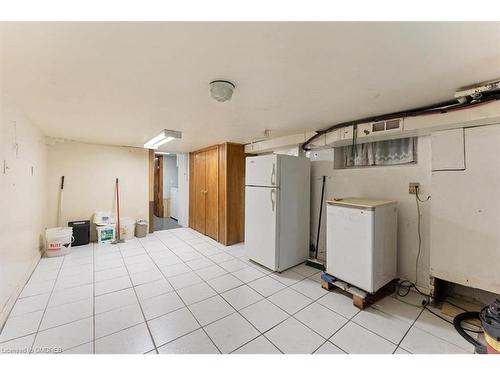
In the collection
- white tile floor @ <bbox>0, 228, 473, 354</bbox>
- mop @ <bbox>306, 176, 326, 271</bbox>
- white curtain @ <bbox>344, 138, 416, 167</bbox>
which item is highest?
white curtain @ <bbox>344, 138, 416, 167</bbox>

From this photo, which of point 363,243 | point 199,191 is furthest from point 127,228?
point 363,243

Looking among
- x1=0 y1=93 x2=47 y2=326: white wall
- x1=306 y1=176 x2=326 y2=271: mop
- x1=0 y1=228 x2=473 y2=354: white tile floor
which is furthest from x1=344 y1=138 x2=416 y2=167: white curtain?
x1=0 y1=93 x2=47 y2=326: white wall

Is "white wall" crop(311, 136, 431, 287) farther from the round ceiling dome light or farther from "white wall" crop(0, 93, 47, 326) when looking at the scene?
"white wall" crop(0, 93, 47, 326)

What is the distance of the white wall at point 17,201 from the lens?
1.86 metres

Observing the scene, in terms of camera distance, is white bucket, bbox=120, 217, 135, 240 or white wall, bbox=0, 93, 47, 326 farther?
white bucket, bbox=120, 217, 135, 240

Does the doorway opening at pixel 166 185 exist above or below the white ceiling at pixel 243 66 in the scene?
below

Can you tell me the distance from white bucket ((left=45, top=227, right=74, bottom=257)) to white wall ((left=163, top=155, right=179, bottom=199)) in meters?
3.72

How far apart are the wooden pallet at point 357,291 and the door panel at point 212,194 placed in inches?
97.4

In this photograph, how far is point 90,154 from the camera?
14.1 feet

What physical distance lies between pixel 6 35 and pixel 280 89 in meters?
1.68

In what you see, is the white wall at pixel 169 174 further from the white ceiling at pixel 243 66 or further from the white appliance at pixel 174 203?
the white ceiling at pixel 243 66

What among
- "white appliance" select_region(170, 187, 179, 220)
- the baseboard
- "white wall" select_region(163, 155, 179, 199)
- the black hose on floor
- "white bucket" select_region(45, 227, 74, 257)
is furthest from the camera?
"white wall" select_region(163, 155, 179, 199)

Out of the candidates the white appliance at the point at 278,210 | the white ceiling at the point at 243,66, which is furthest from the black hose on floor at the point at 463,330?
the white ceiling at the point at 243,66

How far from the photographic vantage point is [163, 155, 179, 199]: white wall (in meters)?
7.15
